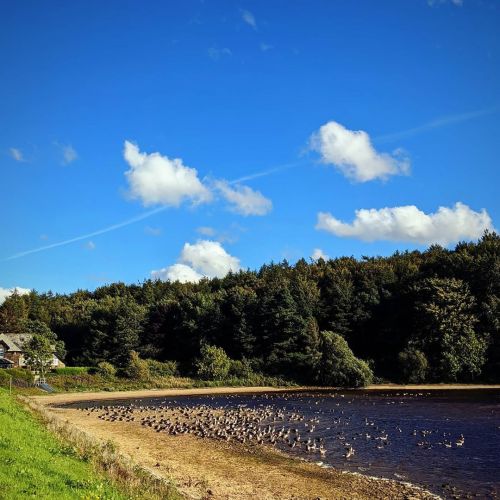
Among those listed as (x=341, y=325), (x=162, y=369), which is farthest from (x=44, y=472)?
(x=341, y=325)

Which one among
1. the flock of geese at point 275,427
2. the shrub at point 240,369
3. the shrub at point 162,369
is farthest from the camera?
the shrub at point 162,369

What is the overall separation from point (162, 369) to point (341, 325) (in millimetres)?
33368

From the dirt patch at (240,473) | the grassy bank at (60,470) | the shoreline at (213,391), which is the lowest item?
the shoreline at (213,391)

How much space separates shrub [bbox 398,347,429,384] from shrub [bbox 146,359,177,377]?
39567mm

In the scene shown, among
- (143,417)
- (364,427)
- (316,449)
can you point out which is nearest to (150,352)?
(143,417)

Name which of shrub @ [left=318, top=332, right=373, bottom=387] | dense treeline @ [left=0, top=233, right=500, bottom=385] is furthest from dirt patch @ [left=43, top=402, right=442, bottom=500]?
dense treeline @ [left=0, top=233, right=500, bottom=385]

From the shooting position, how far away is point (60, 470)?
16109 mm

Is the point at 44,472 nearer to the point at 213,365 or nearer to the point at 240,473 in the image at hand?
the point at 240,473

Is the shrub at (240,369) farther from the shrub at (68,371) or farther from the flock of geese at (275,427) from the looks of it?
the flock of geese at (275,427)

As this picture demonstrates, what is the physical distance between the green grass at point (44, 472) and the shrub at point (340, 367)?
61.8 m

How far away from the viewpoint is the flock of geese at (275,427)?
32.5m

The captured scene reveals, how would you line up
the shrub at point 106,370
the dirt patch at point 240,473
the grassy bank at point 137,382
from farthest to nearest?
the shrub at point 106,370 < the grassy bank at point 137,382 < the dirt patch at point 240,473

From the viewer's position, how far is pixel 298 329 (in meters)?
90.6

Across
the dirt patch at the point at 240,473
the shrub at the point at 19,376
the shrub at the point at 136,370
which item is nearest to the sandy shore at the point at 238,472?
the dirt patch at the point at 240,473
